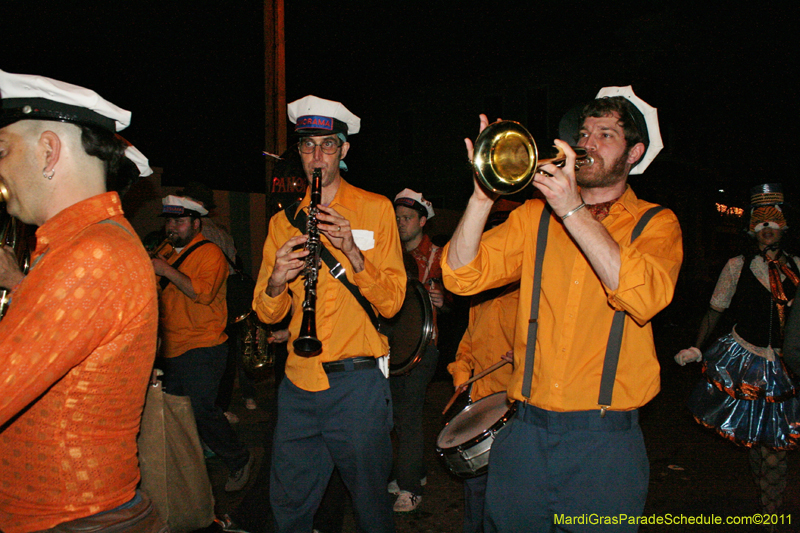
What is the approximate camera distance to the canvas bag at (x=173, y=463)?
2049mm

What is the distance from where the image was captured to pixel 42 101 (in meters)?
1.72

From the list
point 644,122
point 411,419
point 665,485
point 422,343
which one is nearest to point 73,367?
point 644,122

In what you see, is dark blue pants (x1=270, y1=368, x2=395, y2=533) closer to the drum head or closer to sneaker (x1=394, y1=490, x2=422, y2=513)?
the drum head

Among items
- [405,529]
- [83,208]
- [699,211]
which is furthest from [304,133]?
[699,211]

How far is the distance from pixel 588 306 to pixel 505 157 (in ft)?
2.44

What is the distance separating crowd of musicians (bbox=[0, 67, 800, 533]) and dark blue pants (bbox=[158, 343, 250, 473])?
3.61ft

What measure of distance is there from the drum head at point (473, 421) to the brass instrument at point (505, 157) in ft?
3.95

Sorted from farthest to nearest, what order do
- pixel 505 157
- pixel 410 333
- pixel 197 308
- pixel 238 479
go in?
pixel 197 308 < pixel 238 479 < pixel 410 333 < pixel 505 157

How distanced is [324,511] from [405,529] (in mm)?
727

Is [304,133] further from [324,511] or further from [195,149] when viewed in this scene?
[195,149]

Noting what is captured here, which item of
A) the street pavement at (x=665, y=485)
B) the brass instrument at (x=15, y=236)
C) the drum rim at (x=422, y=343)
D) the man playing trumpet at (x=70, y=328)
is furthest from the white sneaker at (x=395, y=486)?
the brass instrument at (x=15, y=236)

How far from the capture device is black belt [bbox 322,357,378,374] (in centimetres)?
304

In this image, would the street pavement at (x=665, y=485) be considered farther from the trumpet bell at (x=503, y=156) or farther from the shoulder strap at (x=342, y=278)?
the trumpet bell at (x=503, y=156)

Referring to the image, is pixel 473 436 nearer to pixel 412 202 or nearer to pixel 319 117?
pixel 319 117
